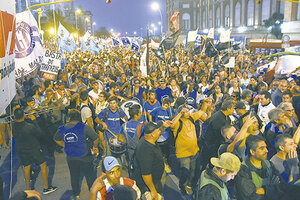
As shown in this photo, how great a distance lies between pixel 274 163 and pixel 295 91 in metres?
4.07

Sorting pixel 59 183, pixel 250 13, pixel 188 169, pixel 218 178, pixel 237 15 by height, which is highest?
pixel 237 15

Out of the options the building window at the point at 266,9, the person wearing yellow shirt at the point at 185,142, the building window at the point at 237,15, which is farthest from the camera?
the building window at the point at 237,15

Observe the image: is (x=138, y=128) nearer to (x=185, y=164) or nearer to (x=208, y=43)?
(x=185, y=164)

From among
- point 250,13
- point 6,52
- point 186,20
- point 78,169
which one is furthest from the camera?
point 186,20

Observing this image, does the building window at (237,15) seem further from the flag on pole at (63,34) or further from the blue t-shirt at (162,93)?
the blue t-shirt at (162,93)

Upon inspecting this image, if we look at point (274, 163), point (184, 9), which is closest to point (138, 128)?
point (274, 163)

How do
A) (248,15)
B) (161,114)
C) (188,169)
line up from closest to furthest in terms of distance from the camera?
(188,169) < (161,114) < (248,15)

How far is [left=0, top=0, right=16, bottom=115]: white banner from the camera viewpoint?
8.65ft

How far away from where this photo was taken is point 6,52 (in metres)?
2.74

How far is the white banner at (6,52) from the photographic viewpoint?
8.65ft

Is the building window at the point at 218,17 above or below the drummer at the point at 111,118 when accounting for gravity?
above

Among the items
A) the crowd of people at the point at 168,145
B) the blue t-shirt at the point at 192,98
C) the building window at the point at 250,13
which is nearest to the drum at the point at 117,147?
the crowd of people at the point at 168,145

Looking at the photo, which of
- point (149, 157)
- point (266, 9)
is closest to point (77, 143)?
point (149, 157)

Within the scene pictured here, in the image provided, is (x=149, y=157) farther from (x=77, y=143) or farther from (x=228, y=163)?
(x=77, y=143)
